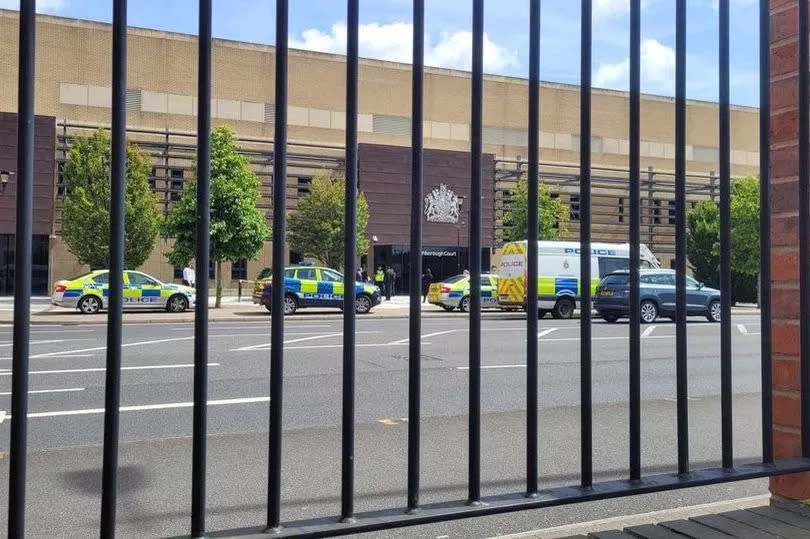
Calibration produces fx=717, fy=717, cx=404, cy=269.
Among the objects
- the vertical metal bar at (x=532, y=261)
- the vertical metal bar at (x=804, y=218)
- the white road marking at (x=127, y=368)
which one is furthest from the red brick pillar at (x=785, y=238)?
the white road marking at (x=127, y=368)

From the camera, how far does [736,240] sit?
33312 millimetres

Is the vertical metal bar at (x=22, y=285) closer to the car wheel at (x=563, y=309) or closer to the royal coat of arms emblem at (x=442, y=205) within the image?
the car wheel at (x=563, y=309)

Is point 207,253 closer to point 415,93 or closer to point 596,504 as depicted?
point 415,93

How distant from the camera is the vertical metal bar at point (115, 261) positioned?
194cm

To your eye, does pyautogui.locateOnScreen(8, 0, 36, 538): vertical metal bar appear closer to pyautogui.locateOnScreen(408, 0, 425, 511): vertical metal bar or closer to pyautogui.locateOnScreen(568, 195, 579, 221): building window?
pyautogui.locateOnScreen(408, 0, 425, 511): vertical metal bar

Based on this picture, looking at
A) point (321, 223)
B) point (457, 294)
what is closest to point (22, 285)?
point (457, 294)

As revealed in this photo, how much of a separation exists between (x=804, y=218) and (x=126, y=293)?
23.6 metres

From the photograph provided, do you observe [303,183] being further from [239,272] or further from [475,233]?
[475,233]

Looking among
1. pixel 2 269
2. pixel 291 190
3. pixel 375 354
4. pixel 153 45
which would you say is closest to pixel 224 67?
pixel 153 45

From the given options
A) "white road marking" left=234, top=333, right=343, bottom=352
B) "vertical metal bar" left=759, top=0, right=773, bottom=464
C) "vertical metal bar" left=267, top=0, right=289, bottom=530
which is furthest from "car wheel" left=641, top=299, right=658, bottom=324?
"vertical metal bar" left=267, top=0, right=289, bottom=530

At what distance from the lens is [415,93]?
2.32 metres

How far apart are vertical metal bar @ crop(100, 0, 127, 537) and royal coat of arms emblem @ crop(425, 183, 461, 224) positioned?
41.6 m

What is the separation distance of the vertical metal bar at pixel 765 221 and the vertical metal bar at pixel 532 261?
102 cm

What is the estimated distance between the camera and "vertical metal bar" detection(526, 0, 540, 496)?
2.45m
